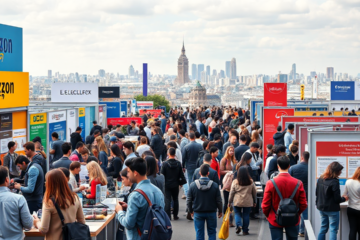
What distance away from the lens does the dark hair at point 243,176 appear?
818 cm

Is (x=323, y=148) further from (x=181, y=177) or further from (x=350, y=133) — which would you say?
(x=181, y=177)

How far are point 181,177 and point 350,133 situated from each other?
3.16 meters

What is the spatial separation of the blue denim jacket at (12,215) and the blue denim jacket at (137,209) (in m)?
1.14

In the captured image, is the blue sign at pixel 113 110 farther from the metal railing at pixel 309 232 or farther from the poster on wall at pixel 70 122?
the metal railing at pixel 309 232

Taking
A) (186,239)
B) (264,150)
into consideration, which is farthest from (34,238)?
Answer: (264,150)

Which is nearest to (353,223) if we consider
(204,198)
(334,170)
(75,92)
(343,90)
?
(334,170)

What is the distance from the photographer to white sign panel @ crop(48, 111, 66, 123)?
13.8m

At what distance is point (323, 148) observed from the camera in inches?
298

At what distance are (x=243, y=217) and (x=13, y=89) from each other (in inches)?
195

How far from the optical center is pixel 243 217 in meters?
8.78

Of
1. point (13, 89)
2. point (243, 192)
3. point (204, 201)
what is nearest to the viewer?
point (204, 201)

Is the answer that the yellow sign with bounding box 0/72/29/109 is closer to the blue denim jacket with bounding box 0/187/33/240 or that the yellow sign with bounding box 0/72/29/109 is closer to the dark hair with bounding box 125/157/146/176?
the blue denim jacket with bounding box 0/187/33/240

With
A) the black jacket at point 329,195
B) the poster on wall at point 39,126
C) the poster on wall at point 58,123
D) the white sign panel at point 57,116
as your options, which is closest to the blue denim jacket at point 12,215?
the black jacket at point 329,195

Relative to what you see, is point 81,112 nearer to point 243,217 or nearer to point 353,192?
point 243,217
